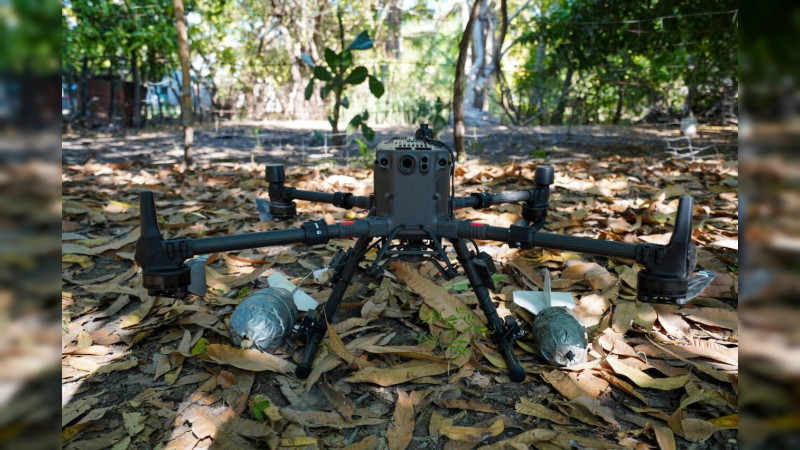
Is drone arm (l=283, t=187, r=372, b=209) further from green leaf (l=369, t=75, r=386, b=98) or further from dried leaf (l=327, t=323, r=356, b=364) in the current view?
green leaf (l=369, t=75, r=386, b=98)

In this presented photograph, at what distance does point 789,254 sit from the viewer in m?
0.20

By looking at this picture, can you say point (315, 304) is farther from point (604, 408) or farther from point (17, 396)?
point (17, 396)

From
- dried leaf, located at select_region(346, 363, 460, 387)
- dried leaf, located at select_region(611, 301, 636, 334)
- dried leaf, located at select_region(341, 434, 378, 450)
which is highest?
dried leaf, located at select_region(611, 301, 636, 334)

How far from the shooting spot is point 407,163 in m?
1.77

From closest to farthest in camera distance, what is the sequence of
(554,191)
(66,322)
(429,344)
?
(429,344) < (66,322) < (554,191)

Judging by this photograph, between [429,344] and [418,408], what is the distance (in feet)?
1.21

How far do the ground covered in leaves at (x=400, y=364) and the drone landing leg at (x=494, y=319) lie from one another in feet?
0.19

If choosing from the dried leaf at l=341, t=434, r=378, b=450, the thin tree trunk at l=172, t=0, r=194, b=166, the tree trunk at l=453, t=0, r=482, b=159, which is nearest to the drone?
the dried leaf at l=341, t=434, r=378, b=450

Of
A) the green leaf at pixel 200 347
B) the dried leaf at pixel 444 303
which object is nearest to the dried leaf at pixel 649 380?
the dried leaf at pixel 444 303

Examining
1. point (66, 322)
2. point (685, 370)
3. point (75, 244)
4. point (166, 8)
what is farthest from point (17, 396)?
point (166, 8)

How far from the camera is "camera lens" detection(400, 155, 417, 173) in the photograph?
69.2 inches

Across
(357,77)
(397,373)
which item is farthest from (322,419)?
(357,77)

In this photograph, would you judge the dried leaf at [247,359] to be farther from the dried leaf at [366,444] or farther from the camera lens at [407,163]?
→ the camera lens at [407,163]

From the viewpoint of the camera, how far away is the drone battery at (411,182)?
1769 mm
